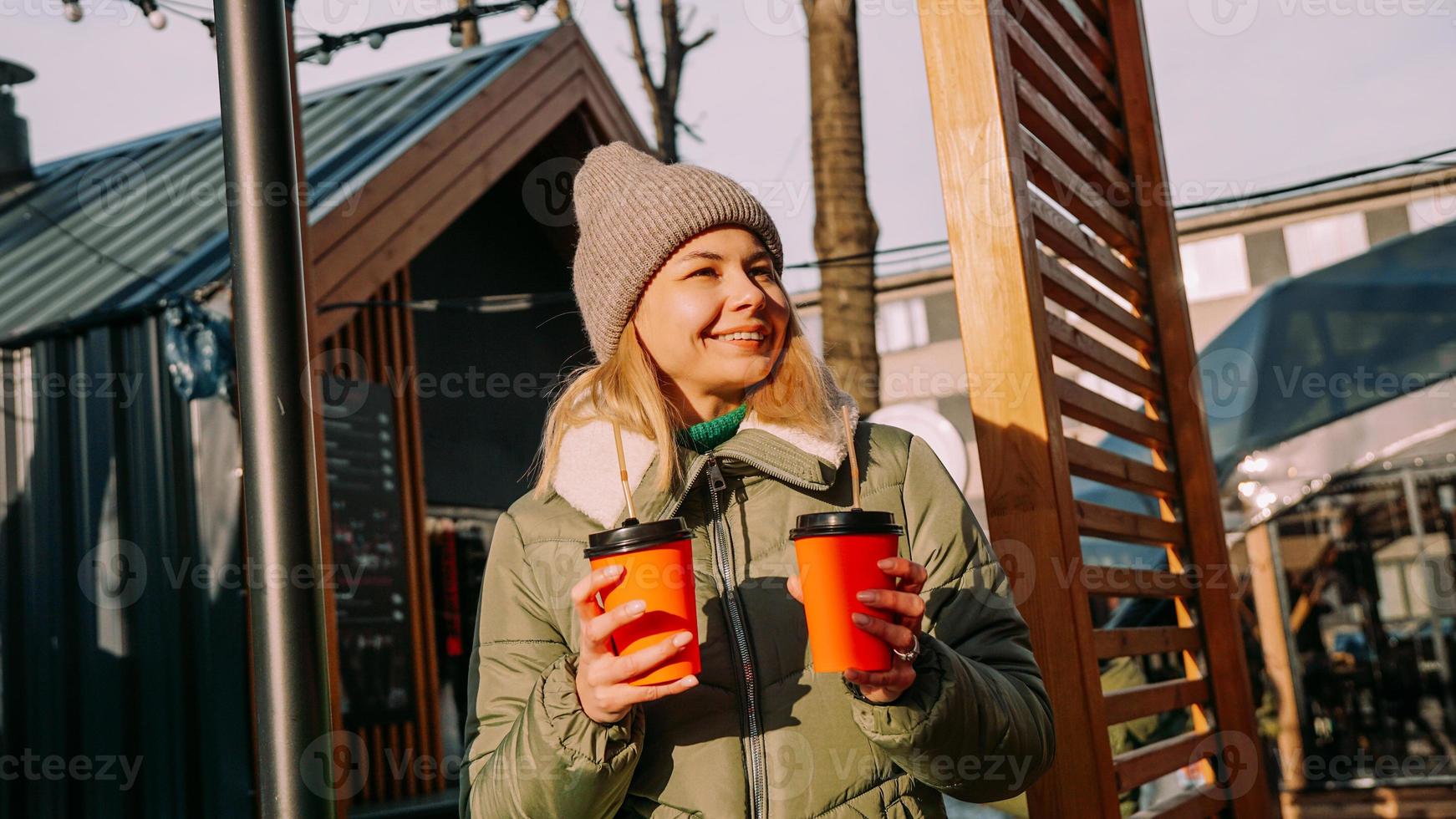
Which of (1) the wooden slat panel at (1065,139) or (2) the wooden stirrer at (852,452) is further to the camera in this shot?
(1) the wooden slat panel at (1065,139)

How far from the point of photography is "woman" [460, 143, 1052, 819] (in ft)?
5.59

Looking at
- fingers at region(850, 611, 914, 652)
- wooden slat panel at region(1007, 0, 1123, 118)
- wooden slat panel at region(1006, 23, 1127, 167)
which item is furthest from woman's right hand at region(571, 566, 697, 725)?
wooden slat panel at region(1007, 0, 1123, 118)

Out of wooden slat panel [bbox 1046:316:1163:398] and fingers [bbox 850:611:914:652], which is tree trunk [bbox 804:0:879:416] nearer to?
wooden slat panel [bbox 1046:316:1163:398]

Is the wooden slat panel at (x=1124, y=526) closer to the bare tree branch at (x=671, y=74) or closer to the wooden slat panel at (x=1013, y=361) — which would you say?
the wooden slat panel at (x=1013, y=361)

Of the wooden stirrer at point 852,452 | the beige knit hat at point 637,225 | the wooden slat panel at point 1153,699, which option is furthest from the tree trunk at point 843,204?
the wooden stirrer at point 852,452

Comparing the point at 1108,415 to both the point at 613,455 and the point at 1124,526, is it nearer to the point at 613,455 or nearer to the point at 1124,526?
the point at 1124,526

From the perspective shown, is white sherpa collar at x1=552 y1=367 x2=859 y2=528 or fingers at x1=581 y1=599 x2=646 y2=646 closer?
fingers at x1=581 y1=599 x2=646 y2=646

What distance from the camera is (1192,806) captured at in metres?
3.18

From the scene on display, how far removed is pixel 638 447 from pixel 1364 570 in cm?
1063

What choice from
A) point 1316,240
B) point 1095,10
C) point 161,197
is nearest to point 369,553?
point 161,197

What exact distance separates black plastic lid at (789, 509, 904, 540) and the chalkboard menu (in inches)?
255

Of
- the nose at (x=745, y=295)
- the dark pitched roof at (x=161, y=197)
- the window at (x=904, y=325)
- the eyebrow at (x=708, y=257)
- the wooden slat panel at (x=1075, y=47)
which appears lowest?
the nose at (x=745, y=295)

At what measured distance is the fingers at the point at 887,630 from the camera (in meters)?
1.54

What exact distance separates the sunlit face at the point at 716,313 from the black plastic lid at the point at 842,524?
537mm
